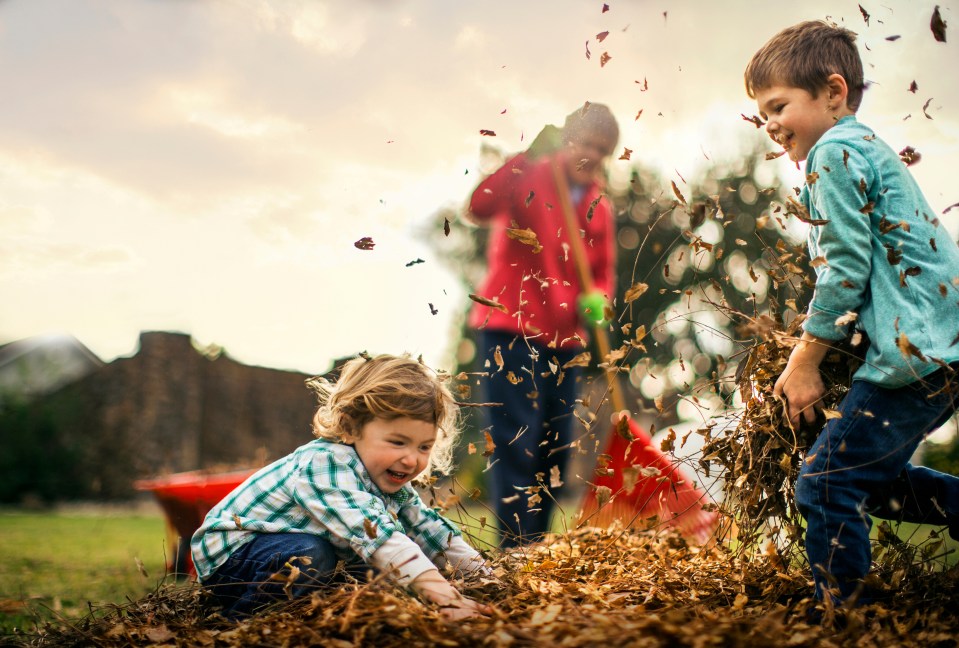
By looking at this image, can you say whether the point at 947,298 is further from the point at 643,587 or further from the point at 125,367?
the point at 125,367

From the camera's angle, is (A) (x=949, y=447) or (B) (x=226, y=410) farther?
(B) (x=226, y=410)

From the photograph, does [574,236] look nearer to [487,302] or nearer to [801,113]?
[487,302]

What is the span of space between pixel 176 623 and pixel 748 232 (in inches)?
887

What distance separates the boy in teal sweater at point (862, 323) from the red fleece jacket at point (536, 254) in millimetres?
1407

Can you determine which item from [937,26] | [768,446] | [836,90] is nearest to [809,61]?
[836,90]

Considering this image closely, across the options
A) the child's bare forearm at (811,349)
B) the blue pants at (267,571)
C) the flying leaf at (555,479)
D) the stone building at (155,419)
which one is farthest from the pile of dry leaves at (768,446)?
the stone building at (155,419)

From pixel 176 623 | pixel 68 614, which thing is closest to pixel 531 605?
pixel 176 623

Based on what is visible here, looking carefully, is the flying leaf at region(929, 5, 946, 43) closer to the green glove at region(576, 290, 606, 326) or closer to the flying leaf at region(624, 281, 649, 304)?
the flying leaf at region(624, 281, 649, 304)

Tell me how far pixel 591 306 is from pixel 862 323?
2.07m

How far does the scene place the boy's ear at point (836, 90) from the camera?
2328 millimetres

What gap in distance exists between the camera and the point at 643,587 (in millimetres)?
2400

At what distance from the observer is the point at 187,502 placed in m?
3.46

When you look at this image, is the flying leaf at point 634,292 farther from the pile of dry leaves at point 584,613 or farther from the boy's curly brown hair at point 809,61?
the pile of dry leaves at point 584,613

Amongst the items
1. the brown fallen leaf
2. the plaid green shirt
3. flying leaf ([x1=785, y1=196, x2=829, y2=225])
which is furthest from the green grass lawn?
flying leaf ([x1=785, y1=196, x2=829, y2=225])
